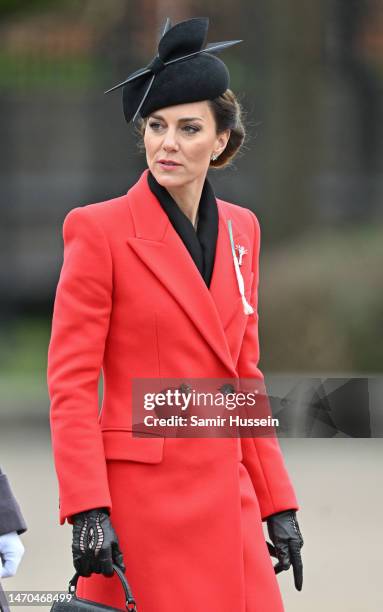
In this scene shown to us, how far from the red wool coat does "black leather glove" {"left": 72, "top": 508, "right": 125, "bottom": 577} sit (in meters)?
0.05

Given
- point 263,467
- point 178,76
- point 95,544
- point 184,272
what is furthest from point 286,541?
point 178,76

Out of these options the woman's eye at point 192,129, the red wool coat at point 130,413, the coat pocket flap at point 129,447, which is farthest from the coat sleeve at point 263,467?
the woman's eye at point 192,129

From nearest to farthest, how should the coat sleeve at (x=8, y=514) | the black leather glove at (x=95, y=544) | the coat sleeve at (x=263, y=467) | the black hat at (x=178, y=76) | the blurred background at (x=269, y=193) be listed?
the black leather glove at (x=95, y=544) → the black hat at (x=178, y=76) → the coat sleeve at (x=8, y=514) → the coat sleeve at (x=263, y=467) → the blurred background at (x=269, y=193)

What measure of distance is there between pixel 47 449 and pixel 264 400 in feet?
24.8

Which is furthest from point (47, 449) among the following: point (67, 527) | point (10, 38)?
point (10, 38)

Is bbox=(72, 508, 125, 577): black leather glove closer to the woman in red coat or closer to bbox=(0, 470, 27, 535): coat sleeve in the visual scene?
the woman in red coat

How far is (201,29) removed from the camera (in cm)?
393

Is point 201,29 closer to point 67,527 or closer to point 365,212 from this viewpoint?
point 67,527

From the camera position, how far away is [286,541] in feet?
13.3

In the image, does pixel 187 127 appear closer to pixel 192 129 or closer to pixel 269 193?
pixel 192 129

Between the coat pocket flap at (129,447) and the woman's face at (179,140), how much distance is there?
24.3 inches

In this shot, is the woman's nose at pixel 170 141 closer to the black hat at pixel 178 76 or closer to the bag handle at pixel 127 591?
the black hat at pixel 178 76

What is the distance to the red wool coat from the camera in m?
3.76

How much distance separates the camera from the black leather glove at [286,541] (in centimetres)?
406
